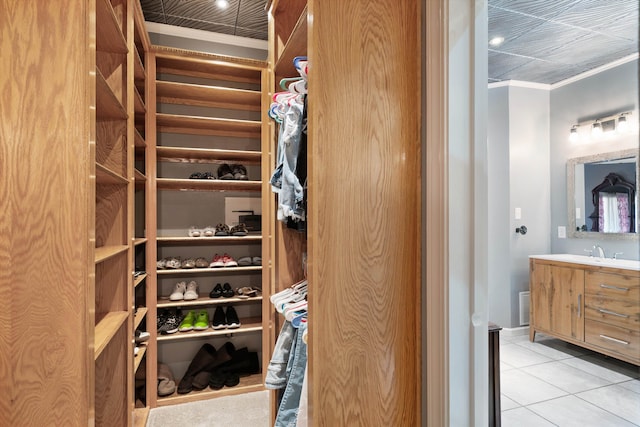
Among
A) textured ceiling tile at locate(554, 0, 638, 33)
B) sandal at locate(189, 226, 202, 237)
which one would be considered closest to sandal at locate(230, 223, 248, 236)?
sandal at locate(189, 226, 202, 237)

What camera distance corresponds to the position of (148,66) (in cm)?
242

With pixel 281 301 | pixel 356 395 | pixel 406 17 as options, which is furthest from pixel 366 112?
pixel 281 301

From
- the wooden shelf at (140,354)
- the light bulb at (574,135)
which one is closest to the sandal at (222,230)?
the wooden shelf at (140,354)

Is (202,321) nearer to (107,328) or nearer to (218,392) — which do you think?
(218,392)

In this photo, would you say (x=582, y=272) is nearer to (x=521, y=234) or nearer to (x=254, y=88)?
(x=521, y=234)

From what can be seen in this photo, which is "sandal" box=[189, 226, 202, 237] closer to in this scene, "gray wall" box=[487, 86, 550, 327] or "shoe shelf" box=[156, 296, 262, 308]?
"shoe shelf" box=[156, 296, 262, 308]

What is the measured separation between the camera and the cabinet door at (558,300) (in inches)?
117

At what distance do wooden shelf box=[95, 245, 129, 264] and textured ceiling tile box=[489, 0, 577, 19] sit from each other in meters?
2.69

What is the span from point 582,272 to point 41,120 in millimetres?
3788

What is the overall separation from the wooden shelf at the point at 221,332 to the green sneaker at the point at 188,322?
0.03 m

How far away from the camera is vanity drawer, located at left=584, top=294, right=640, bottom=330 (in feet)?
8.33

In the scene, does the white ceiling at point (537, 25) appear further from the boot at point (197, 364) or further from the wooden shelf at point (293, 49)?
the boot at point (197, 364)

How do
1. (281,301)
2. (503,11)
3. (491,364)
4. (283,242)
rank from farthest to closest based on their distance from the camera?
1. (503,11)
2. (283,242)
3. (281,301)
4. (491,364)

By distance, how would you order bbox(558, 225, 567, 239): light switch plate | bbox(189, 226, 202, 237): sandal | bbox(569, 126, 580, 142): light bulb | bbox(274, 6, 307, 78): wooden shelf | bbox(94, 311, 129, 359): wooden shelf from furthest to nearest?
bbox(558, 225, 567, 239): light switch plate
bbox(569, 126, 580, 142): light bulb
bbox(189, 226, 202, 237): sandal
bbox(274, 6, 307, 78): wooden shelf
bbox(94, 311, 129, 359): wooden shelf
